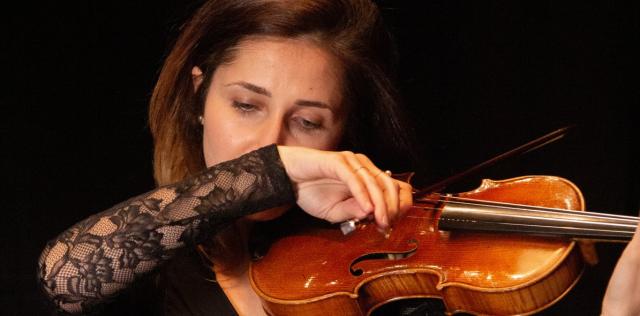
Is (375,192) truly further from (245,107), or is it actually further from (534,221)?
(245,107)

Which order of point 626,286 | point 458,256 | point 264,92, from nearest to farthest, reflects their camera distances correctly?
point 626,286 → point 458,256 → point 264,92

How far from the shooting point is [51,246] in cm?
108

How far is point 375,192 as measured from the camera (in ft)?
3.03

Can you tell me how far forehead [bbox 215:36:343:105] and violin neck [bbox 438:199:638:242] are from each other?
0.32 metres

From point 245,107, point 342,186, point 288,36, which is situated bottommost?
point 342,186

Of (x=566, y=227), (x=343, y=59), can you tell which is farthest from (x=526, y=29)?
(x=566, y=227)

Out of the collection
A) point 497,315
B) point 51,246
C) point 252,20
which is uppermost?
point 252,20

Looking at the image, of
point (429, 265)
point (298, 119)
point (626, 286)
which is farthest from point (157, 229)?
point (626, 286)

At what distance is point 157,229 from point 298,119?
335mm

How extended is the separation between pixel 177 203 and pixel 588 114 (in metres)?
1.07

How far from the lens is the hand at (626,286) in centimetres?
90

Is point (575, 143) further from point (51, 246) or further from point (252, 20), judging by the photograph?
point (51, 246)

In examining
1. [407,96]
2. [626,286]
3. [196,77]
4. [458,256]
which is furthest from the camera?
[407,96]

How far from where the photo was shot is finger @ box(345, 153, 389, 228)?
909 millimetres
